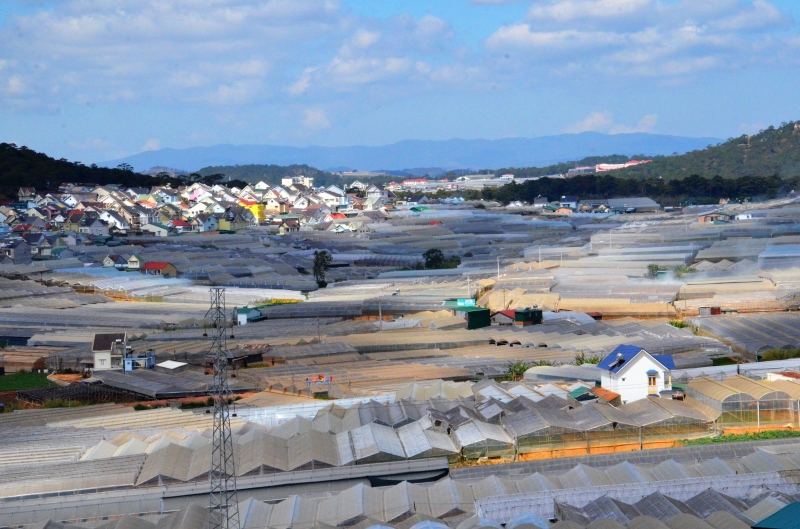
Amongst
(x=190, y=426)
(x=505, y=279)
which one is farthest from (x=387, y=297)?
(x=190, y=426)

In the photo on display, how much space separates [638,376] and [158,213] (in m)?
34.0

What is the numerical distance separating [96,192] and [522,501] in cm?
4067

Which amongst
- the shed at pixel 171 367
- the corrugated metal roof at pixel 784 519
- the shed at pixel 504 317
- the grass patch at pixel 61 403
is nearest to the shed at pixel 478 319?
the shed at pixel 504 317

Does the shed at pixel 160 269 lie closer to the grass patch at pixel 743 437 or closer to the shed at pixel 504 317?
the shed at pixel 504 317

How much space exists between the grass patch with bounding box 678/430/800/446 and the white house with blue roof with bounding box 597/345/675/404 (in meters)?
1.21

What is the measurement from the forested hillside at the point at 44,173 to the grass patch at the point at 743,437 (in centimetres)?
3910

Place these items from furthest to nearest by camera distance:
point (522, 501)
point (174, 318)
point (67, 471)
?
point (174, 318) < point (67, 471) < point (522, 501)

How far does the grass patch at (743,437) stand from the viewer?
30.5ft

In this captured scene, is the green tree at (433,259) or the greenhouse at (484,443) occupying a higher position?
the greenhouse at (484,443)

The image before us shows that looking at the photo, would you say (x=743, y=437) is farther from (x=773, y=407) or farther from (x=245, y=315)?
(x=245, y=315)

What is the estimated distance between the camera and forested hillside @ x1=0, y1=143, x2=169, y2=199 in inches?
1752

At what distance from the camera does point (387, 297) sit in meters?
19.3

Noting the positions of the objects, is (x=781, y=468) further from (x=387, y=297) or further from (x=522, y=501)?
(x=387, y=297)

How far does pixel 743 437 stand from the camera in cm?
938
